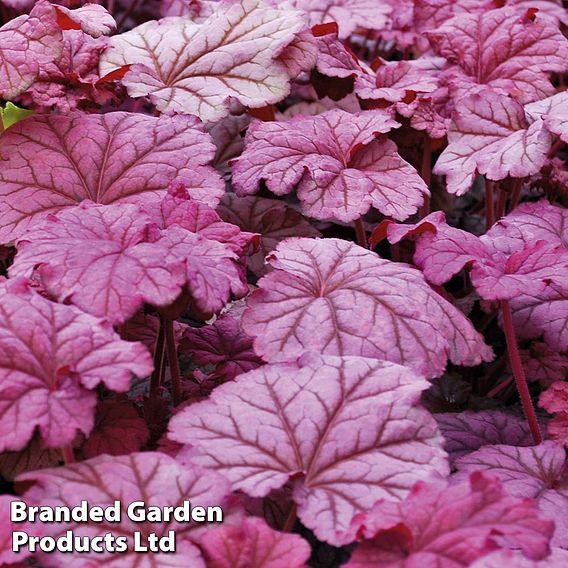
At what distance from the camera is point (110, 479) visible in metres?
1.07

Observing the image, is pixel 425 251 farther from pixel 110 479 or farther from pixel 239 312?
pixel 110 479

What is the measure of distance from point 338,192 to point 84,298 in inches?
25.8

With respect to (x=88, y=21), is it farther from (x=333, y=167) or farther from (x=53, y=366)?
(x=53, y=366)

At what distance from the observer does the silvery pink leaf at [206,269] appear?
1.25 metres

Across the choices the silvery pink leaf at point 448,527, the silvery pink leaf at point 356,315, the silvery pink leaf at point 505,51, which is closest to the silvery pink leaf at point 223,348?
the silvery pink leaf at point 356,315

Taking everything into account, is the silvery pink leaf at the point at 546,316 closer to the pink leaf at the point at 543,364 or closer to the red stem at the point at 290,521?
the pink leaf at the point at 543,364

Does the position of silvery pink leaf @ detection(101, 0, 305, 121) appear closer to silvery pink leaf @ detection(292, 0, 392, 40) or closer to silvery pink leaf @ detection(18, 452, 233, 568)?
silvery pink leaf @ detection(292, 0, 392, 40)

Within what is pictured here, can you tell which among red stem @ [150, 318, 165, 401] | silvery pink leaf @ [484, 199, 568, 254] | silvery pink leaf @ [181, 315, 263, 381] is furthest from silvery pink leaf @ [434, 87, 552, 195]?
red stem @ [150, 318, 165, 401]

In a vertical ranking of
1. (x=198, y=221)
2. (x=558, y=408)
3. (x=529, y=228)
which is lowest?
(x=558, y=408)

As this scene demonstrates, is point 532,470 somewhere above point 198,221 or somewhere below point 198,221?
below

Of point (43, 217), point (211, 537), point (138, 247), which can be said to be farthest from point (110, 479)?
point (43, 217)

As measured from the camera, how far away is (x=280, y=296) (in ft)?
4.65

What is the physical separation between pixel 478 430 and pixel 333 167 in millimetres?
617

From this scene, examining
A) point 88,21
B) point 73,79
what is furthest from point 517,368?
point 88,21
